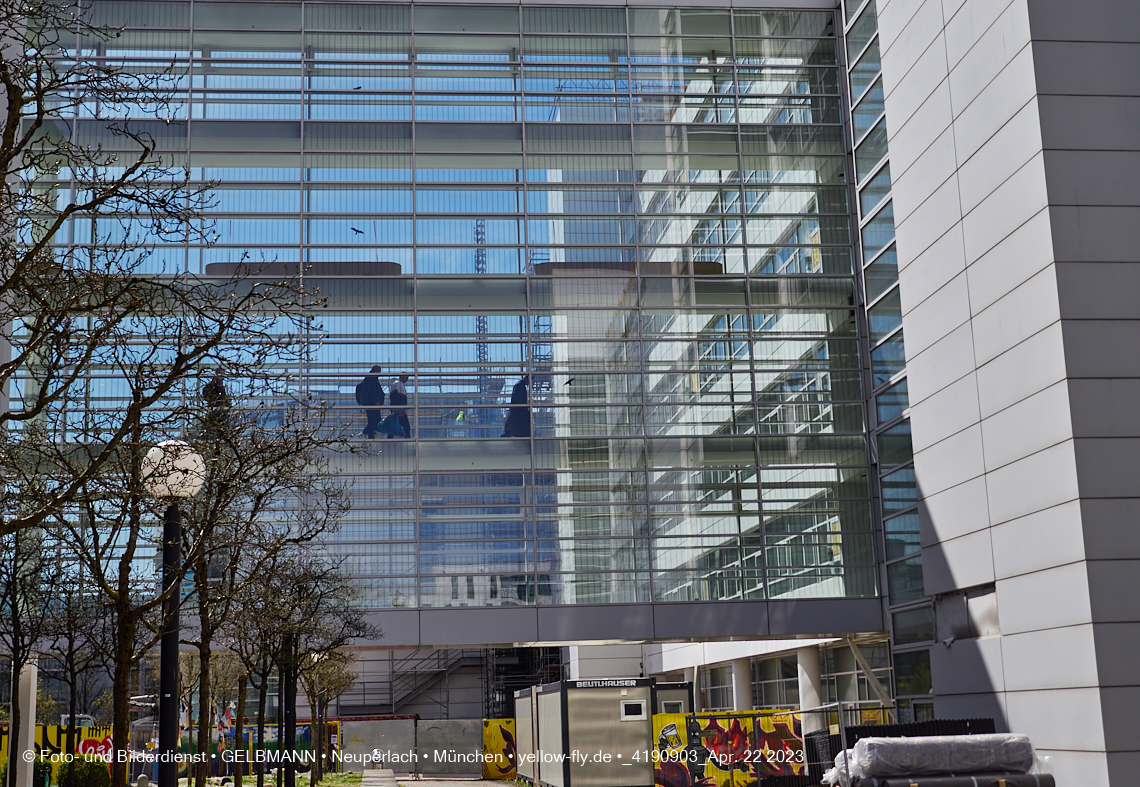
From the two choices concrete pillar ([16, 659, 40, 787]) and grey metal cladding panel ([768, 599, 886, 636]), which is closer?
concrete pillar ([16, 659, 40, 787])

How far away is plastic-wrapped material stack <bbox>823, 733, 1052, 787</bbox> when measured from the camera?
13953 mm

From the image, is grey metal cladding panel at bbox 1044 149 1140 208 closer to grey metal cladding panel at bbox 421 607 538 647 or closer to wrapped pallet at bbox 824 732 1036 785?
wrapped pallet at bbox 824 732 1036 785

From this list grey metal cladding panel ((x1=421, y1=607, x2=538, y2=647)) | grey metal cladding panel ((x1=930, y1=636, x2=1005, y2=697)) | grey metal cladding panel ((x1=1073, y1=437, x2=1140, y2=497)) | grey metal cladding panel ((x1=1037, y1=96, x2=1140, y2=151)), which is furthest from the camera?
grey metal cladding panel ((x1=421, y1=607, x2=538, y2=647))

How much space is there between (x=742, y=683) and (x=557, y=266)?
75.4 feet

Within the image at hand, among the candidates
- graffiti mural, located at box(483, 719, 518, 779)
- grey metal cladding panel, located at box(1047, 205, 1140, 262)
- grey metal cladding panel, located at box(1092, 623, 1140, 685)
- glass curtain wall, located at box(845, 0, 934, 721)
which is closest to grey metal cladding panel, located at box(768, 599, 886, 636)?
glass curtain wall, located at box(845, 0, 934, 721)

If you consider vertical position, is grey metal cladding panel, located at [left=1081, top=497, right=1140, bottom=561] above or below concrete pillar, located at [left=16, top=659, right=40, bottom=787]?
above

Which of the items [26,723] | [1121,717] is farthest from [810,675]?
[26,723]

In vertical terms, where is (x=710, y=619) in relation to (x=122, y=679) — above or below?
above

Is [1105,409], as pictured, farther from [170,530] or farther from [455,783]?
[455,783]

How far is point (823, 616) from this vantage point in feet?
120

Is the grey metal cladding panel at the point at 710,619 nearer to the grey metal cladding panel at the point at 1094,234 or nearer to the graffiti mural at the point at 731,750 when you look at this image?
the graffiti mural at the point at 731,750

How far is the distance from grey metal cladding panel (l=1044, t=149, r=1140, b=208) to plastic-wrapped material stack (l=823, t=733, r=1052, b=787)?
1045 centimetres

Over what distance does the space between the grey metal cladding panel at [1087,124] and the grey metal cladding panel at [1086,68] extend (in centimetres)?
18

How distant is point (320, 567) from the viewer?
31344 millimetres
